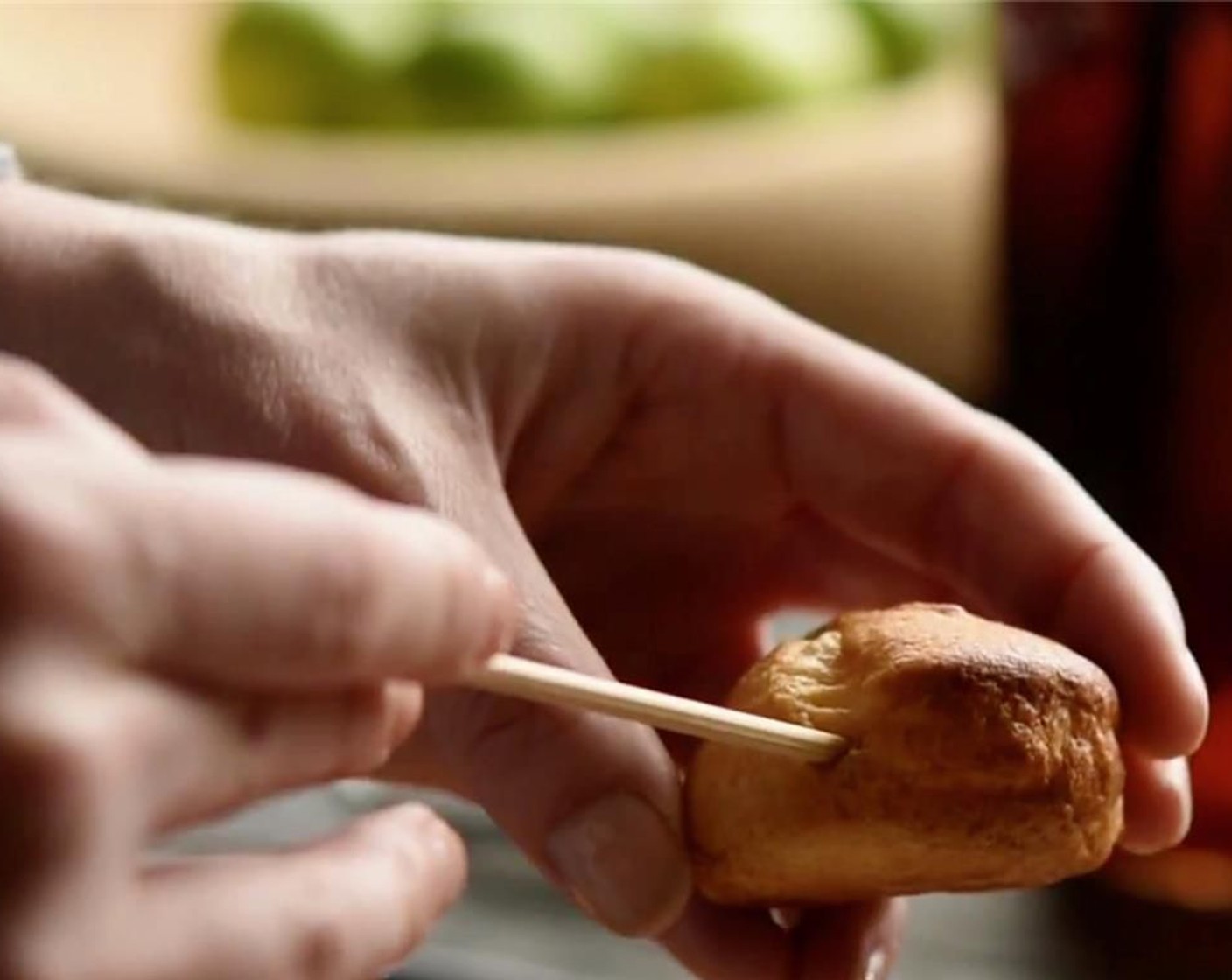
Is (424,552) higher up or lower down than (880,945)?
higher up

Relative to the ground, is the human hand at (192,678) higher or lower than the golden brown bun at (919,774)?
higher

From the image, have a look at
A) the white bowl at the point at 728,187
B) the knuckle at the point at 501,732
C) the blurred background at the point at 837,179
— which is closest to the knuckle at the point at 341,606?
the knuckle at the point at 501,732

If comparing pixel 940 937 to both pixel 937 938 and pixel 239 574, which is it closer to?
pixel 937 938

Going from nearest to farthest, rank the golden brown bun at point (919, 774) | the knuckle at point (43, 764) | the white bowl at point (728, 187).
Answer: the knuckle at point (43, 764) < the golden brown bun at point (919, 774) < the white bowl at point (728, 187)

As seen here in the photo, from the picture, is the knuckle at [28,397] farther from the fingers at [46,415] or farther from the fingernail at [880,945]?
the fingernail at [880,945]

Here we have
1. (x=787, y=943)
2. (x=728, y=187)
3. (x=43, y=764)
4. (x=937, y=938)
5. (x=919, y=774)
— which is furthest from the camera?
(x=728, y=187)

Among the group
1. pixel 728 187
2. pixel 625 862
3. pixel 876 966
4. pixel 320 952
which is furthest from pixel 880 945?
pixel 728 187
